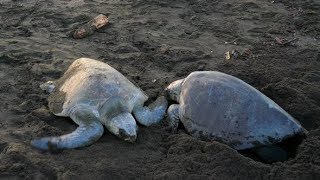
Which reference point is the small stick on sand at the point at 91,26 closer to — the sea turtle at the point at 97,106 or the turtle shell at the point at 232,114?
the sea turtle at the point at 97,106

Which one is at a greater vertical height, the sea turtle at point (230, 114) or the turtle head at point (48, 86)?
the sea turtle at point (230, 114)

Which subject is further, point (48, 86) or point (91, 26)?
point (91, 26)

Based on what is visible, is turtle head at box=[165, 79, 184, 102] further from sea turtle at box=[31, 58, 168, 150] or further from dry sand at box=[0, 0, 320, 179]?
dry sand at box=[0, 0, 320, 179]

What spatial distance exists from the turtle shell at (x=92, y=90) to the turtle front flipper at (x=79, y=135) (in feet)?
0.29

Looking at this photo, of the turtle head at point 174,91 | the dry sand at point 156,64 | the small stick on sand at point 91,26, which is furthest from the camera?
the small stick on sand at point 91,26

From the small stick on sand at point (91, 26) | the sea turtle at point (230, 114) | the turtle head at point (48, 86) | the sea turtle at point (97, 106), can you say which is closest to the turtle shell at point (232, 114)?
the sea turtle at point (230, 114)

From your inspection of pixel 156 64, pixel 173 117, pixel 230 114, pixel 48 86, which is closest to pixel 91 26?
pixel 156 64

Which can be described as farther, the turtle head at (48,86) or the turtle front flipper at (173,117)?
the turtle head at (48,86)

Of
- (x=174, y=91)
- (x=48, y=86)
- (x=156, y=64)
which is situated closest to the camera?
(x=174, y=91)

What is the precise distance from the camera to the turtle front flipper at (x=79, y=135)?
327 centimetres

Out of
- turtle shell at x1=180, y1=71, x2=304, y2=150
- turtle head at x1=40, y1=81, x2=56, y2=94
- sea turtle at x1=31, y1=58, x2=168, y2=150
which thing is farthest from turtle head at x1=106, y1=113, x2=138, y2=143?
turtle head at x1=40, y1=81, x2=56, y2=94

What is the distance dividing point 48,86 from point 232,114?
5.59 feet

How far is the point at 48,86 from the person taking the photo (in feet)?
13.2

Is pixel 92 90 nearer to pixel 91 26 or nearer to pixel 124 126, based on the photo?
pixel 124 126
